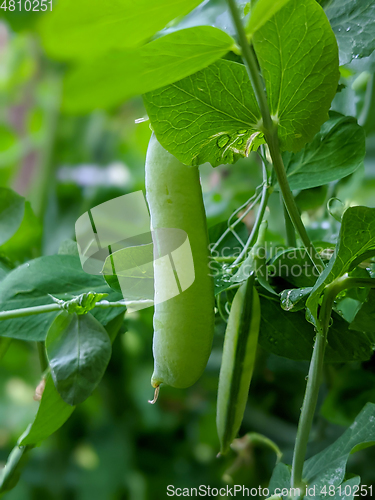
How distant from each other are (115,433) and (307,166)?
0.35 m

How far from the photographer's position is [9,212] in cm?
28

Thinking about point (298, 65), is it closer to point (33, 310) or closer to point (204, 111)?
point (204, 111)

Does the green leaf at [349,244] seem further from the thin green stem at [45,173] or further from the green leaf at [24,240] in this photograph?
the thin green stem at [45,173]

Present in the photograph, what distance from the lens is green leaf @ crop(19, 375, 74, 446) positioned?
210 mm

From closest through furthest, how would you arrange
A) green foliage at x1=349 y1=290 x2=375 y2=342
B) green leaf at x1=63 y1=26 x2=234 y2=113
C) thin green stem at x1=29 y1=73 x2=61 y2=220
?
green leaf at x1=63 y1=26 x2=234 y2=113
green foliage at x1=349 y1=290 x2=375 y2=342
thin green stem at x1=29 y1=73 x2=61 y2=220

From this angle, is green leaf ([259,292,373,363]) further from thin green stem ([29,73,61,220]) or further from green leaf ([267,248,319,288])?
thin green stem ([29,73,61,220])

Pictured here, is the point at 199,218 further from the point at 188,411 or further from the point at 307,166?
the point at 188,411

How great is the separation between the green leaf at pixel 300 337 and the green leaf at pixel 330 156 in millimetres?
76

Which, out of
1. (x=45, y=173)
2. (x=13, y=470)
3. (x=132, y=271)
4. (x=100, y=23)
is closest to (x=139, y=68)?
(x=100, y=23)

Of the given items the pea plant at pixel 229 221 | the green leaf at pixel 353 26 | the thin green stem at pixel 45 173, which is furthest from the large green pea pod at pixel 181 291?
the thin green stem at pixel 45 173

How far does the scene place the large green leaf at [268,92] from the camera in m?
0.15

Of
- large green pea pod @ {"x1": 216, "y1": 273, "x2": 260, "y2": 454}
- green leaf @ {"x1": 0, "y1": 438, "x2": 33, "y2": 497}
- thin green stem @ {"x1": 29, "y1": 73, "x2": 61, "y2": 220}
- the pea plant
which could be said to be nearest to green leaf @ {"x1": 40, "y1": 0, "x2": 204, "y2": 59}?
the pea plant

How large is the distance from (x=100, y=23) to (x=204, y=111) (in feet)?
0.23

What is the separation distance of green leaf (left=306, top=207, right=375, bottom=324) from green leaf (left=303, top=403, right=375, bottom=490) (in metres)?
0.07
